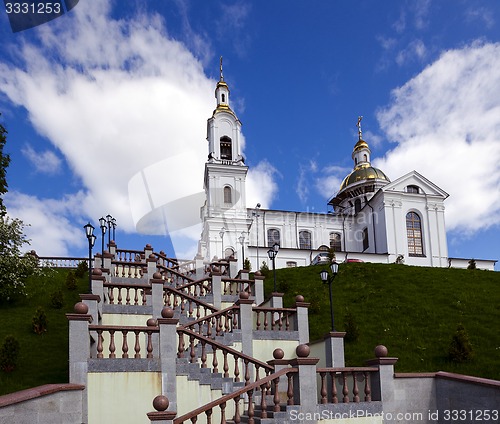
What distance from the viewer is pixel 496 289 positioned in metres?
30.5

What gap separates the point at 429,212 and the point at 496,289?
29.1 meters

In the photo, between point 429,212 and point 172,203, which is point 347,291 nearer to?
point 172,203

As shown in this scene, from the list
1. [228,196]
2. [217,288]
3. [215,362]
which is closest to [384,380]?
[215,362]

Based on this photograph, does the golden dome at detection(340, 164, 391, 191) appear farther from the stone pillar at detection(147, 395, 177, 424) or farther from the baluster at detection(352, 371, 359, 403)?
the stone pillar at detection(147, 395, 177, 424)

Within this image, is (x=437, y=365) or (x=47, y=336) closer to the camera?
(x=437, y=365)

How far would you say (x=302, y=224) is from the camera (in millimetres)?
65500

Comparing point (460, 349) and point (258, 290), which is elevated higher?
point (258, 290)

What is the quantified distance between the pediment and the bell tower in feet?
47.6

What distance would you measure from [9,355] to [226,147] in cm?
4445

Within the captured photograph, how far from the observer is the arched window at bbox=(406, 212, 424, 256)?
57812 millimetres

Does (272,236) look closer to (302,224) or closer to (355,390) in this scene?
(302,224)

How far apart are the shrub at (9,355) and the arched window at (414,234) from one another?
4554 centimetres

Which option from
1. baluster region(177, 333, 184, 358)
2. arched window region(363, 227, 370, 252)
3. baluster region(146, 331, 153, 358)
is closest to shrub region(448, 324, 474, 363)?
baluster region(177, 333, 184, 358)

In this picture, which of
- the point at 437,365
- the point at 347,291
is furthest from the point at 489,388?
the point at 347,291
